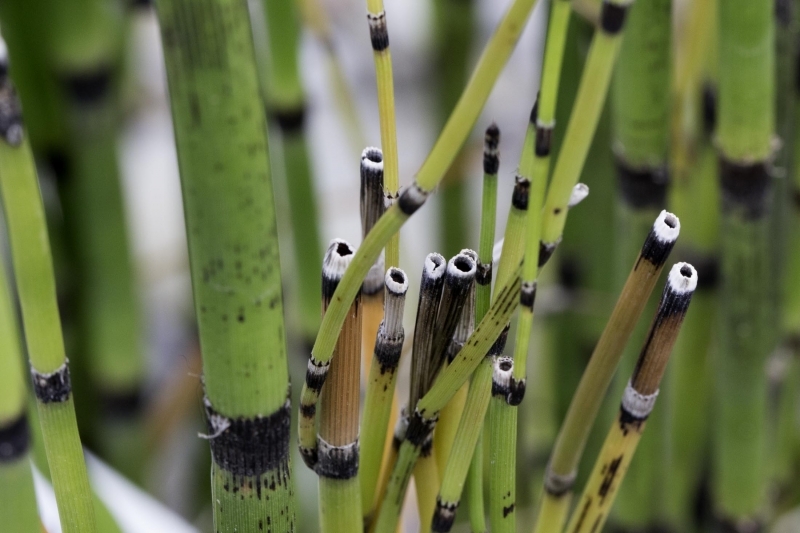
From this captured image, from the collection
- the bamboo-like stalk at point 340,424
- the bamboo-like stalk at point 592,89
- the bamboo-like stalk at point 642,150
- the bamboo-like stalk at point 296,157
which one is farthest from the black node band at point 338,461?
the bamboo-like stalk at point 296,157

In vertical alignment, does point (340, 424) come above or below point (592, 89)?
below

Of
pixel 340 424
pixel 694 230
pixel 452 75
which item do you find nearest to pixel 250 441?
pixel 340 424

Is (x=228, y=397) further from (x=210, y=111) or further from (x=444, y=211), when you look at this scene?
(x=444, y=211)

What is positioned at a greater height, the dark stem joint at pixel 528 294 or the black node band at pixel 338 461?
the dark stem joint at pixel 528 294

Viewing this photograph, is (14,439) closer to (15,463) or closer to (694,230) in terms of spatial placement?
(15,463)

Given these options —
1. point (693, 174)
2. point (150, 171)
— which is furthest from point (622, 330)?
point (150, 171)

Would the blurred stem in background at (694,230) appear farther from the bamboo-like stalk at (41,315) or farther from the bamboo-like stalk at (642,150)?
the bamboo-like stalk at (41,315)
